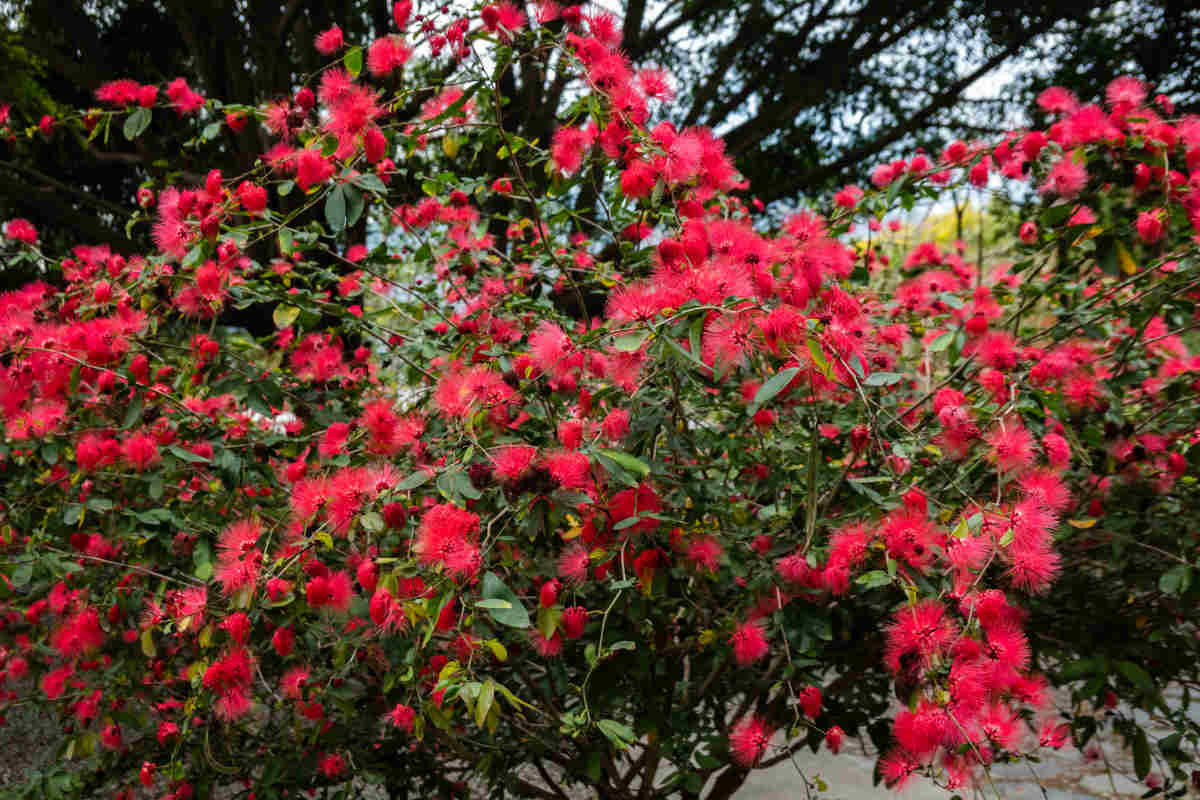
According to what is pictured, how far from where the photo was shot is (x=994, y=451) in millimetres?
1373

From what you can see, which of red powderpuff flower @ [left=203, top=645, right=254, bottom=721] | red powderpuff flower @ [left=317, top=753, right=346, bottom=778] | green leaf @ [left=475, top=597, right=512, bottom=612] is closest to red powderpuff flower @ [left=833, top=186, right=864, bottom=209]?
green leaf @ [left=475, top=597, right=512, bottom=612]

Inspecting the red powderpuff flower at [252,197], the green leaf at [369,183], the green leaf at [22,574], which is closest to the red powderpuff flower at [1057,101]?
the green leaf at [369,183]

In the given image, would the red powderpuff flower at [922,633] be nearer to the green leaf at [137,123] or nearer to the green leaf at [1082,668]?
the green leaf at [1082,668]

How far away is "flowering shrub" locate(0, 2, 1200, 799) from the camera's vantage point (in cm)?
124

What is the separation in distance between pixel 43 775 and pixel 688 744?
1.62 metres

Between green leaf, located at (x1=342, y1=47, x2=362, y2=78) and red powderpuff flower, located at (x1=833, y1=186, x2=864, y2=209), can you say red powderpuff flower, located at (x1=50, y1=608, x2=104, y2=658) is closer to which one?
green leaf, located at (x1=342, y1=47, x2=362, y2=78)

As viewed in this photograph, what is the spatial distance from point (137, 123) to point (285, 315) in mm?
530

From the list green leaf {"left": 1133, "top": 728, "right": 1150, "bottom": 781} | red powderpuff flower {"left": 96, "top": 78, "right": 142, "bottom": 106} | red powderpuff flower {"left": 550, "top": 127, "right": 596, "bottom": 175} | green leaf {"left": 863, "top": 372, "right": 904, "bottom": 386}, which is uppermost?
red powderpuff flower {"left": 96, "top": 78, "right": 142, "bottom": 106}

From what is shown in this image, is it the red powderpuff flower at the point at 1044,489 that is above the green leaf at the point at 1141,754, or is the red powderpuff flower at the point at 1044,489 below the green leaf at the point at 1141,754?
above

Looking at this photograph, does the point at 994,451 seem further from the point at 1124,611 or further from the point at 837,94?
the point at 837,94

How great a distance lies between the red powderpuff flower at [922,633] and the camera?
1.14 meters

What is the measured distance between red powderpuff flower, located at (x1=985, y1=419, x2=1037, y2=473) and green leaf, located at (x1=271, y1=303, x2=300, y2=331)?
1.50 m

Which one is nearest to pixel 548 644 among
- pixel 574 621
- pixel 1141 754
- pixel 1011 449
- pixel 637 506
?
pixel 574 621

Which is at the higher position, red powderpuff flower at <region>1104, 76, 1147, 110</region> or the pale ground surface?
red powderpuff flower at <region>1104, 76, 1147, 110</region>
